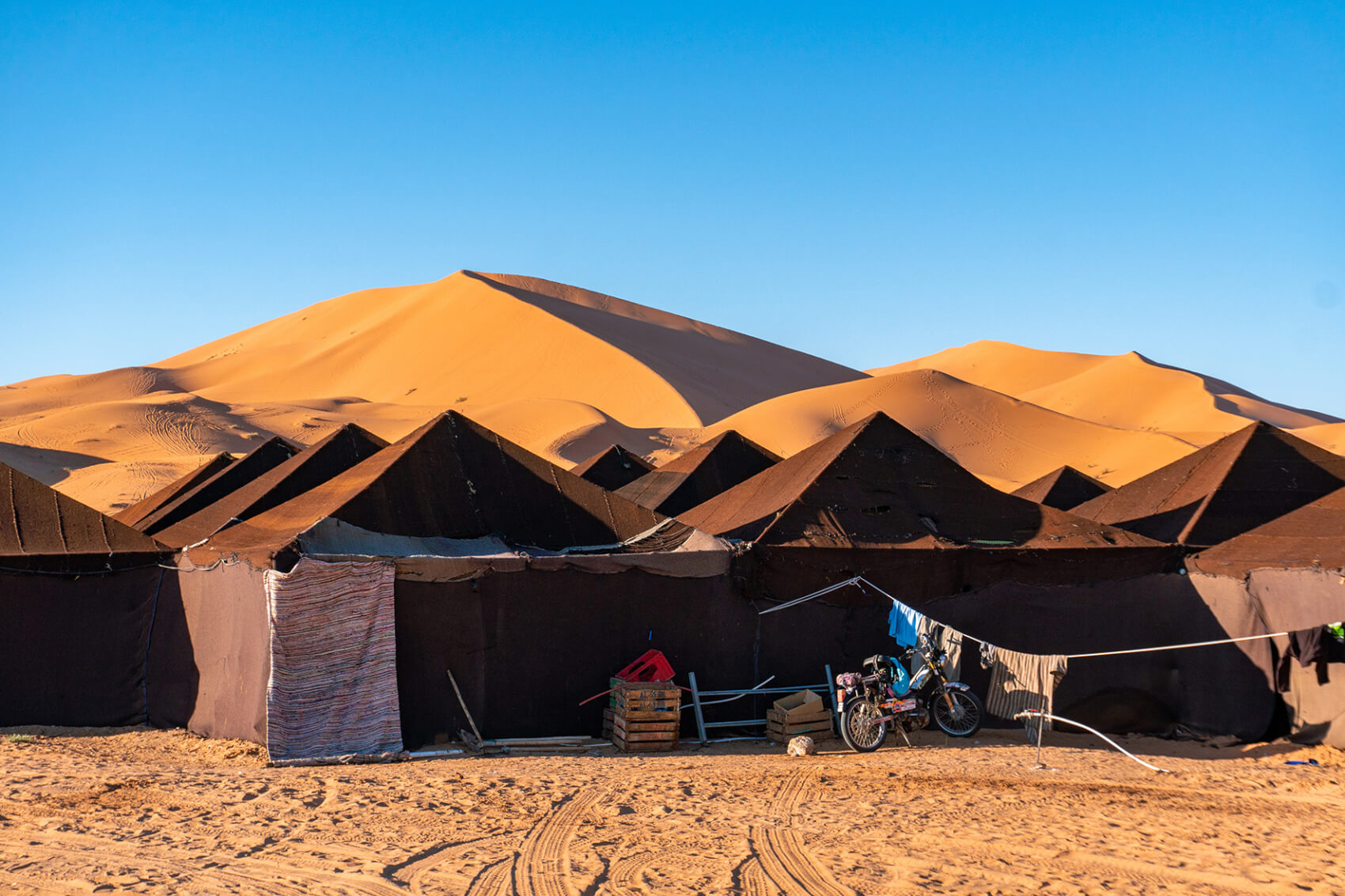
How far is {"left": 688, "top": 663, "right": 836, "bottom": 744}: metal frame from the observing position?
12156 millimetres

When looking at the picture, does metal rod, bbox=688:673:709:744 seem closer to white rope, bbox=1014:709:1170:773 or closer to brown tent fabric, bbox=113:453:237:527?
white rope, bbox=1014:709:1170:773

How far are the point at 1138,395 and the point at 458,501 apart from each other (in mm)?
94955

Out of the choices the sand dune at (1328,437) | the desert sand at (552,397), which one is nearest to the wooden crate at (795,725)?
the desert sand at (552,397)

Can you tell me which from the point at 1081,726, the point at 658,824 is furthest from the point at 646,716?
the point at 1081,726

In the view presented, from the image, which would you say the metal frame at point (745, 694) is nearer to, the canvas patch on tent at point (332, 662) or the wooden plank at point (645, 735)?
the wooden plank at point (645, 735)

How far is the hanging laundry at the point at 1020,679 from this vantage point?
11961mm

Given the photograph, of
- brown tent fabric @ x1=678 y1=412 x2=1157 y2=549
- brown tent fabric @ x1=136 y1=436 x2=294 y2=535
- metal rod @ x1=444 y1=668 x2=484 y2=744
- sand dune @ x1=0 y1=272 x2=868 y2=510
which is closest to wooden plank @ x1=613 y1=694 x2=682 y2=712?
metal rod @ x1=444 y1=668 x2=484 y2=744

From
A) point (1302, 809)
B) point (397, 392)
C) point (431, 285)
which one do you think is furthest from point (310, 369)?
point (1302, 809)

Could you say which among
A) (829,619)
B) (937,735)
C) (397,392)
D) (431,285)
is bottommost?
(937,735)

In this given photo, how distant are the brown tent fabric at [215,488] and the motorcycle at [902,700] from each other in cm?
A: 1253

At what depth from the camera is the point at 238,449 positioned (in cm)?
5375

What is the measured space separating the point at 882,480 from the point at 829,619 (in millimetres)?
2278

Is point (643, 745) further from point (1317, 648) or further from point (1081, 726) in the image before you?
point (1317, 648)

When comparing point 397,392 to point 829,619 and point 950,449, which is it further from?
point 829,619
